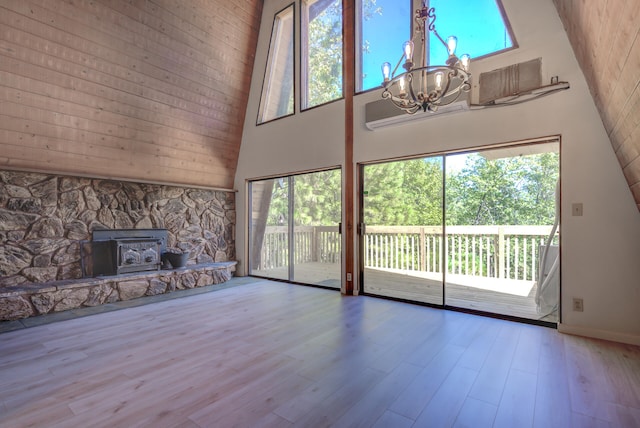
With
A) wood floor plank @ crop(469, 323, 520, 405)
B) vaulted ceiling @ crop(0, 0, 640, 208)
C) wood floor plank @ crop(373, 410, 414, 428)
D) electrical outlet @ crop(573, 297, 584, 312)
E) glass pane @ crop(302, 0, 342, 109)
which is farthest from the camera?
glass pane @ crop(302, 0, 342, 109)

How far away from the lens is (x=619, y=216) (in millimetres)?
2881

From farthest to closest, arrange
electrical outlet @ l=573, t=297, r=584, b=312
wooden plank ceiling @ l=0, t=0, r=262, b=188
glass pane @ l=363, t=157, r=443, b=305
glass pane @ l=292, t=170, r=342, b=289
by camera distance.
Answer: glass pane @ l=292, t=170, r=342, b=289, glass pane @ l=363, t=157, r=443, b=305, wooden plank ceiling @ l=0, t=0, r=262, b=188, electrical outlet @ l=573, t=297, r=584, b=312

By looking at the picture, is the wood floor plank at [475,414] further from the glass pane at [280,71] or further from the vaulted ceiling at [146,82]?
the glass pane at [280,71]

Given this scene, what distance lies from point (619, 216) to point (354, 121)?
3136mm

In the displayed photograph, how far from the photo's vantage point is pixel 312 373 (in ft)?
7.47

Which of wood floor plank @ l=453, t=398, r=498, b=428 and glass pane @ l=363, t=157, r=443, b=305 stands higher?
glass pane @ l=363, t=157, r=443, b=305

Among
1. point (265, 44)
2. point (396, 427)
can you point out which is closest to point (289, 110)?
point (265, 44)

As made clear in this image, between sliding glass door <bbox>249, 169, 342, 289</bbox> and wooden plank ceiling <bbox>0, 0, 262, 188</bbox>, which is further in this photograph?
sliding glass door <bbox>249, 169, 342, 289</bbox>

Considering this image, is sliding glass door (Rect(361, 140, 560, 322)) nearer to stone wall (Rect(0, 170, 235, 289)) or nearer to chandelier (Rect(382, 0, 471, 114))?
chandelier (Rect(382, 0, 471, 114))

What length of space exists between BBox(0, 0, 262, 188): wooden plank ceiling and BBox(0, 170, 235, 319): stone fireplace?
253 mm

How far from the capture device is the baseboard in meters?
2.82

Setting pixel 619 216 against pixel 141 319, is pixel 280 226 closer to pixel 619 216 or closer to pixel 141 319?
pixel 141 319

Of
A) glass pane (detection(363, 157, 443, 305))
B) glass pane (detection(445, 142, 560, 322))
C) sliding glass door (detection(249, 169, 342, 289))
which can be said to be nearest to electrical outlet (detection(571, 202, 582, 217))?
glass pane (detection(363, 157, 443, 305))

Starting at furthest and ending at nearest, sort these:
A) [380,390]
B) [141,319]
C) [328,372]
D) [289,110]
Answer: [289,110] < [141,319] < [328,372] < [380,390]
